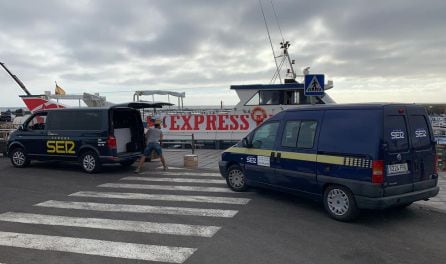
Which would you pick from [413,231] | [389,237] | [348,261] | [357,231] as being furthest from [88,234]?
[413,231]

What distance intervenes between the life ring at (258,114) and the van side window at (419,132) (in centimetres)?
1085

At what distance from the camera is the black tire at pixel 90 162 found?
11.4m

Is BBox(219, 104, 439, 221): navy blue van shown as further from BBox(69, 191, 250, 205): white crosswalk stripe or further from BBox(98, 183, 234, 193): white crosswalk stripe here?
BBox(98, 183, 234, 193): white crosswalk stripe

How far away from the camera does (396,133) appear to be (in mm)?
6332

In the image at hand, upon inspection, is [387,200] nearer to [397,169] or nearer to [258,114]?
[397,169]

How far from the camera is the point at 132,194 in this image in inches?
345

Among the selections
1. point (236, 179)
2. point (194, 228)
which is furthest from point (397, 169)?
point (236, 179)

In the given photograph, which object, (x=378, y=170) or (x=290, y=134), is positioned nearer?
(x=378, y=170)

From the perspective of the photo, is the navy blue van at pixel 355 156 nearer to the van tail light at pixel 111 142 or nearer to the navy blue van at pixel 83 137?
the van tail light at pixel 111 142

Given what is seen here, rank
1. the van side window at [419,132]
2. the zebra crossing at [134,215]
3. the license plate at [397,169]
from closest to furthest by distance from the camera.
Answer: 1. the zebra crossing at [134,215]
2. the license plate at [397,169]
3. the van side window at [419,132]

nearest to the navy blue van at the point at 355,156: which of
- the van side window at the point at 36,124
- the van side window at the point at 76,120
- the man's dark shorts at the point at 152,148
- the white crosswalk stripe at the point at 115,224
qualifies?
the white crosswalk stripe at the point at 115,224

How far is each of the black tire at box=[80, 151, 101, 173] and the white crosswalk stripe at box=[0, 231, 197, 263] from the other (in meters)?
5.52

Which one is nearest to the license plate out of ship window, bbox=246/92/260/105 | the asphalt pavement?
the asphalt pavement

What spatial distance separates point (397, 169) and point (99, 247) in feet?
15.6
